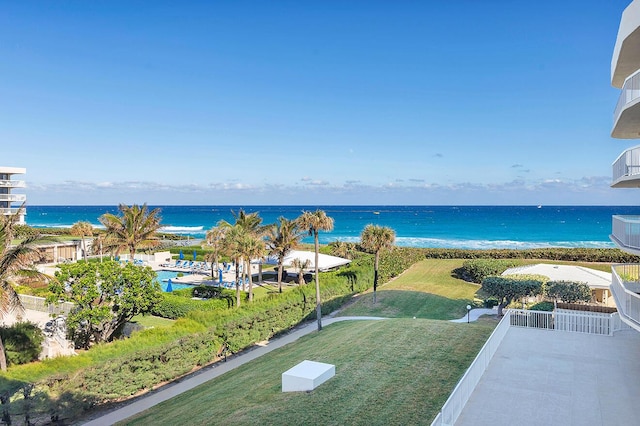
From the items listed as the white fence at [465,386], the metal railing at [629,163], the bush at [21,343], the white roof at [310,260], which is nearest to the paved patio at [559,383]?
the white fence at [465,386]

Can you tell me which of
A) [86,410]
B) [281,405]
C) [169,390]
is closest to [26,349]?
[86,410]

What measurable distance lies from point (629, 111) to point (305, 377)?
11.7 metres

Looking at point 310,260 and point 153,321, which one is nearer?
point 153,321

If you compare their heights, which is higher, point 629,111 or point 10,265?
point 629,111

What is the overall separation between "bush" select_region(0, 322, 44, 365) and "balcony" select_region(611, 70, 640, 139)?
820 inches

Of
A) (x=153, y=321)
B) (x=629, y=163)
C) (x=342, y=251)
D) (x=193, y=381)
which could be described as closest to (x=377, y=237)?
(x=342, y=251)

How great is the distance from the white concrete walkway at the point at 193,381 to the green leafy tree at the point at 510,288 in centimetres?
1023

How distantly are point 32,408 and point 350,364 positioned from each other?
949 cm

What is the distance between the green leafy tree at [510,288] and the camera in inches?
943

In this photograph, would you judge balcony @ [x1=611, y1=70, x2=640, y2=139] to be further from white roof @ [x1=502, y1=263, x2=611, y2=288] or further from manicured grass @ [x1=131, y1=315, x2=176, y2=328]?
manicured grass @ [x1=131, y1=315, x2=176, y2=328]

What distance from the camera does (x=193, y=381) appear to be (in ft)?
53.9

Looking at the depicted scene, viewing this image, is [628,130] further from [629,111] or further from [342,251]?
[342,251]

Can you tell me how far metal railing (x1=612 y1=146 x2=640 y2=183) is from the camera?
38.9 feet

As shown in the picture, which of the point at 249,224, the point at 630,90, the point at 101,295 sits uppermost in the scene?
the point at 630,90
